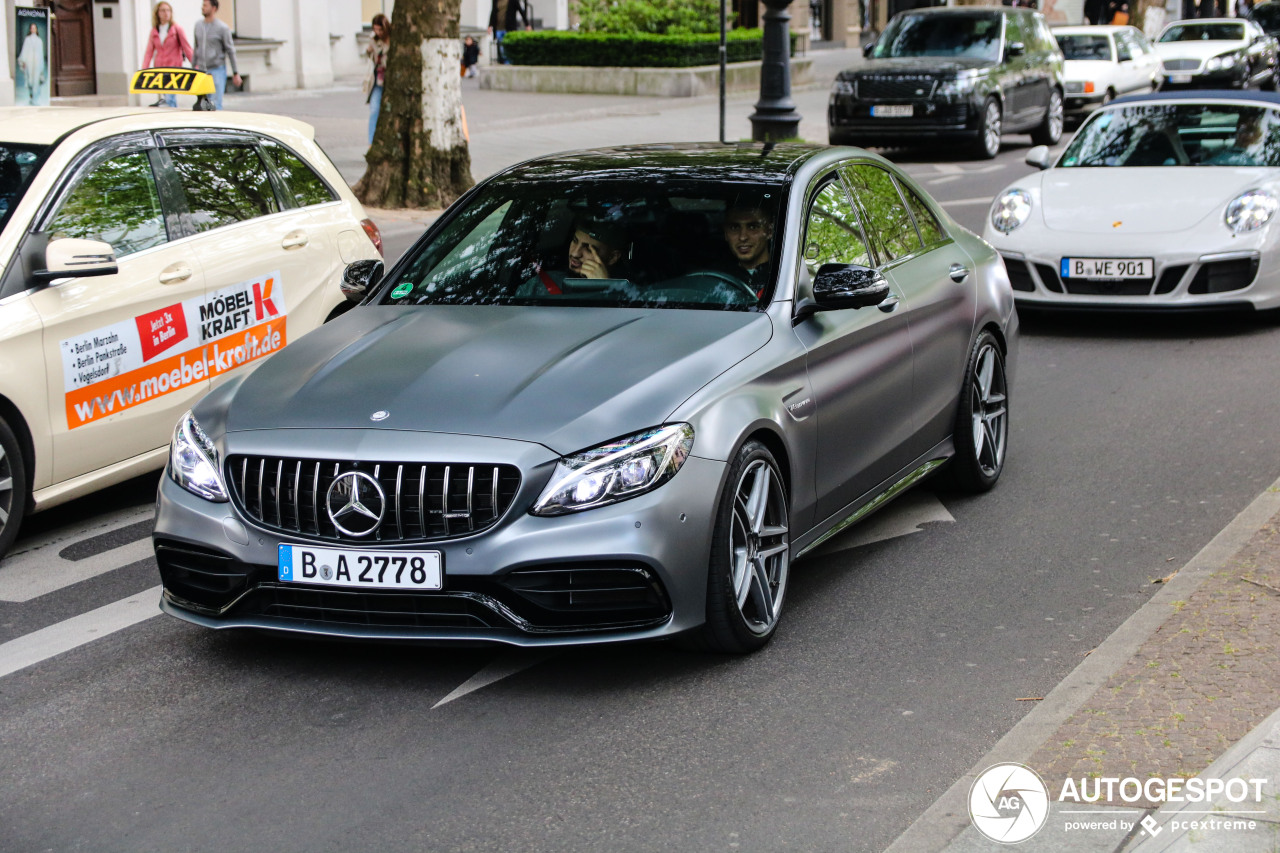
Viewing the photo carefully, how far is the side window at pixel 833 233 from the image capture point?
19.2 ft

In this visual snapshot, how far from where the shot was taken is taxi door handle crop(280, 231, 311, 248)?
7.74 meters

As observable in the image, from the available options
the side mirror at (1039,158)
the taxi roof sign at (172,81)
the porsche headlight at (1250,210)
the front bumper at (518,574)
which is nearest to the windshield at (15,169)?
the front bumper at (518,574)

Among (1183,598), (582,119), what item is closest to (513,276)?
(1183,598)

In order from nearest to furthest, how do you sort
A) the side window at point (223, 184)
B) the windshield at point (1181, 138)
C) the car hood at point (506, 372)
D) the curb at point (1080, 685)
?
1. the curb at point (1080, 685)
2. the car hood at point (506, 372)
3. the side window at point (223, 184)
4. the windshield at point (1181, 138)

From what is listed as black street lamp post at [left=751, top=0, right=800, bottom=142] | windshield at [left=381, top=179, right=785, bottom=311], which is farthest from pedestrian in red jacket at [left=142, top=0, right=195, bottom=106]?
windshield at [left=381, top=179, right=785, bottom=311]

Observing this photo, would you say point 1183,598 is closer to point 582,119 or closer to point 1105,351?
point 1105,351

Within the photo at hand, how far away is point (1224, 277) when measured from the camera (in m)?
10.5

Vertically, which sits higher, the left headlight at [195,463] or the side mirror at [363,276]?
the side mirror at [363,276]

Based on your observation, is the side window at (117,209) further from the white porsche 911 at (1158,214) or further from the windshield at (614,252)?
the white porsche 911 at (1158,214)

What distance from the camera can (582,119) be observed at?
27.4 m

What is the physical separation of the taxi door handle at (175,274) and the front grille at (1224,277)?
21.0 feet

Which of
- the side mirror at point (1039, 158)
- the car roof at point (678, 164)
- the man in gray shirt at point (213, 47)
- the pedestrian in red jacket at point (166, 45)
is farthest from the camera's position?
the man in gray shirt at point (213, 47)

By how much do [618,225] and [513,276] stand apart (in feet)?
1.35

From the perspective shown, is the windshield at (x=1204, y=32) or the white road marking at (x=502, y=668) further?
the windshield at (x=1204, y=32)
